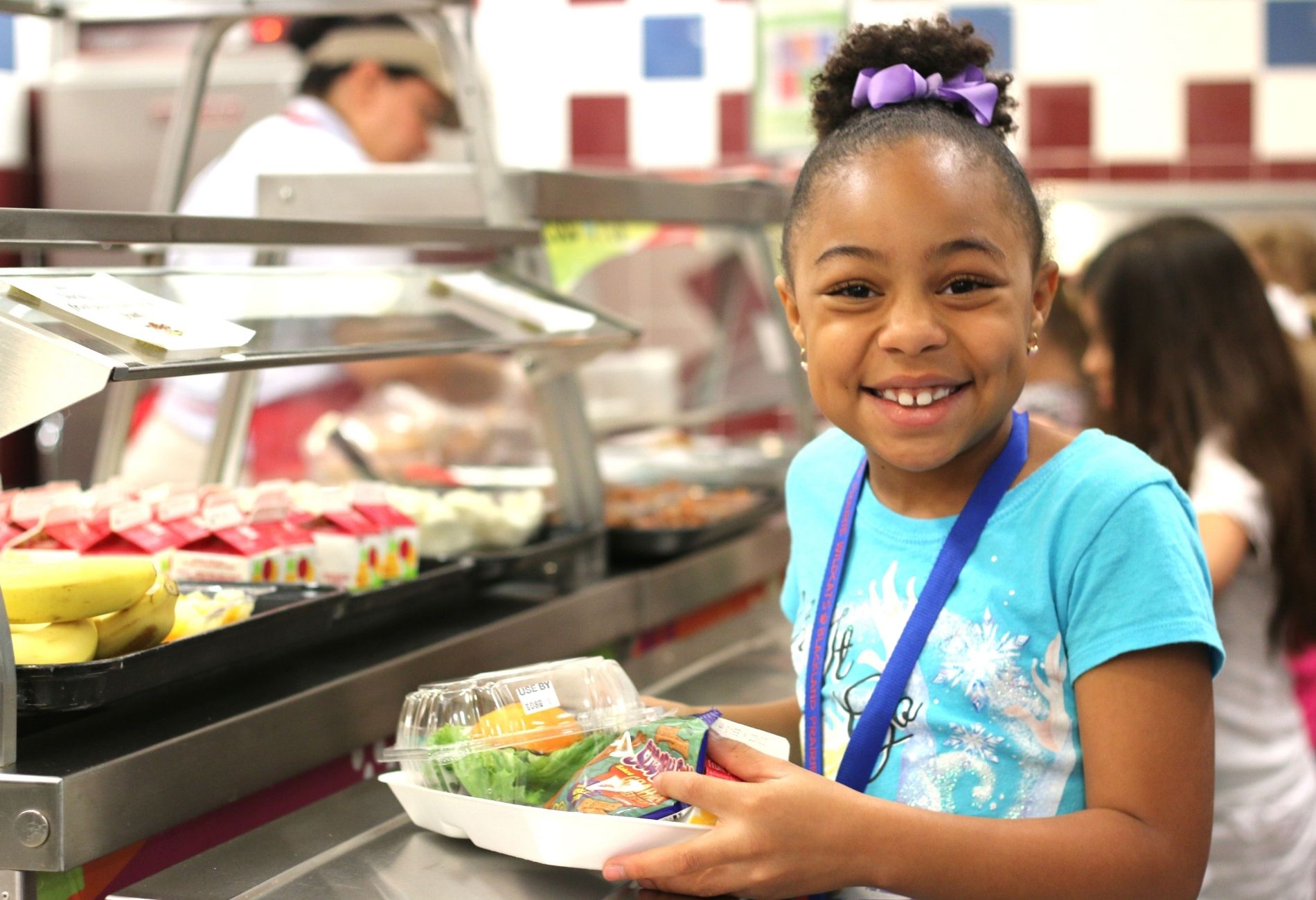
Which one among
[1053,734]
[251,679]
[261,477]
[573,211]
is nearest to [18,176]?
[261,477]

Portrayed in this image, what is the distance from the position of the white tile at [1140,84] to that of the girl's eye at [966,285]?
3.63 metres

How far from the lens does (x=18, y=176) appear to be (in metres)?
5.04

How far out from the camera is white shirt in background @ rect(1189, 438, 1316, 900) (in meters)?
2.31

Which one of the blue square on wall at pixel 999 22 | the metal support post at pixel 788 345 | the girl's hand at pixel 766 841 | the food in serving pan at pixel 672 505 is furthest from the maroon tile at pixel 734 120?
the girl's hand at pixel 766 841

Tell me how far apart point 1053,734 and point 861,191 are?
0.54 metres

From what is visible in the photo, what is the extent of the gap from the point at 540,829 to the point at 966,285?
64 cm

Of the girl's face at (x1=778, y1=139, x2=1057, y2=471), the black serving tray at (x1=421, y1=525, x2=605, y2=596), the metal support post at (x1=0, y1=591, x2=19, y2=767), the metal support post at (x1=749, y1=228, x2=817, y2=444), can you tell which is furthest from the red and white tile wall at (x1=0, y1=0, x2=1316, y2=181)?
the metal support post at (x1=0, y1=591, x2=19, y2=767)

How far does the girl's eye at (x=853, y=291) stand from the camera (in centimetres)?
140

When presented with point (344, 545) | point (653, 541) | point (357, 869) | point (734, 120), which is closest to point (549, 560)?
point (653, 541)

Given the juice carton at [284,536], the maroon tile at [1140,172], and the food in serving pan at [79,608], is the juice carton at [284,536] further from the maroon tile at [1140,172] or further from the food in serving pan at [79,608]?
the maroon tile at [1140,172]

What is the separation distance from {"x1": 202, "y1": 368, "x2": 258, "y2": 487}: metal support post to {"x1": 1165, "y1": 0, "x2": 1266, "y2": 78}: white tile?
327 centimetres

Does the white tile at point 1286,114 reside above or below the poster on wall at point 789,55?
below

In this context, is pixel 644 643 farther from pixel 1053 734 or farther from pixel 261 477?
pixel 261 477

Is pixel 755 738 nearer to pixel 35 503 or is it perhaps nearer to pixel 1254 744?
pixel 35 503
